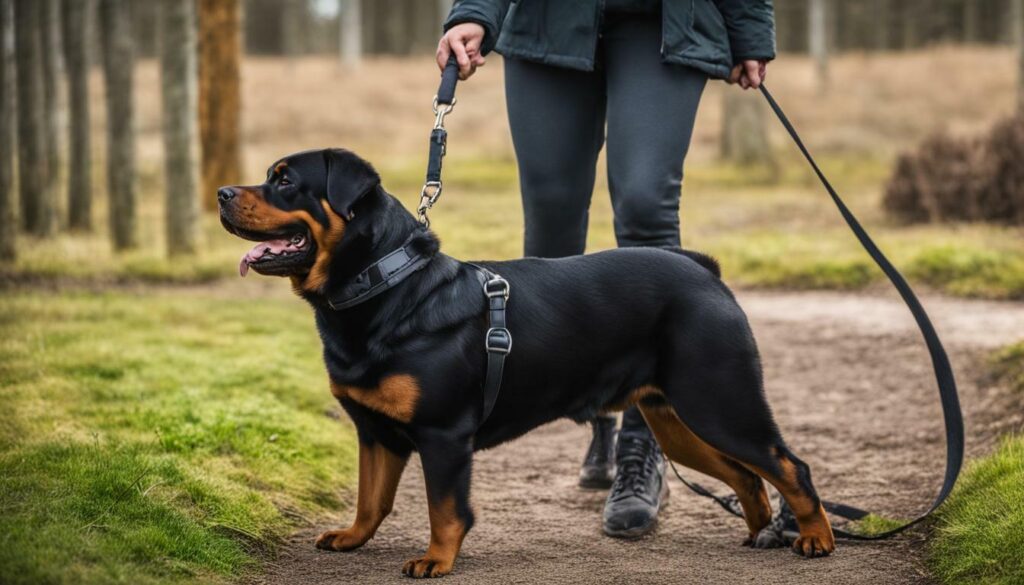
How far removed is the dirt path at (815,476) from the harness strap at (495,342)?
0.54m

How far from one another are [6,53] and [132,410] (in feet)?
18.1

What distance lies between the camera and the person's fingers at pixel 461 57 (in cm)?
385

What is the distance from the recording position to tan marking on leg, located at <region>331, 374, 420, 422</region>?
331 centimetres

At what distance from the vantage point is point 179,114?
412 inches

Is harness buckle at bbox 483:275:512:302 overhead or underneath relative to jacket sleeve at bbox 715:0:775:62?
underneath

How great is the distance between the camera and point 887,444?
532 cm

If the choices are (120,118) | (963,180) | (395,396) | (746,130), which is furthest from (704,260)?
(746,130)

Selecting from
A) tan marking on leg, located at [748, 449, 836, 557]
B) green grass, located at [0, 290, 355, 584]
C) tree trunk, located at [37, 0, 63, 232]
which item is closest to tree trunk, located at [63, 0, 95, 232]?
tree trunk, located at [37, 0, 63, 232]

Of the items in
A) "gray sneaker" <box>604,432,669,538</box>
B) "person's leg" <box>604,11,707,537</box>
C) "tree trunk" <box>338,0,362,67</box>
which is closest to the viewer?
"gray sneaker" <box>604,432,669,538</box>

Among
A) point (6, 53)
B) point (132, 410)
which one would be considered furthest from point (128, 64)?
point (132, 410)

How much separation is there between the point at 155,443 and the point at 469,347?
167 cm

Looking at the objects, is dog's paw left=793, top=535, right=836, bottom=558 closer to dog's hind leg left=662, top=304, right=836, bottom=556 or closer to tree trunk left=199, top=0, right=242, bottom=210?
dog's hind leg left=662, top=304, right=836, bottom=556

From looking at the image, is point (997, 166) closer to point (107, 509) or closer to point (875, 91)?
point (107, 509)

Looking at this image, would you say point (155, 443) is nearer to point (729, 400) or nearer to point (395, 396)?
point (395, 396)
